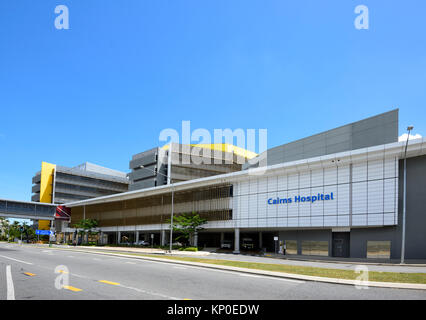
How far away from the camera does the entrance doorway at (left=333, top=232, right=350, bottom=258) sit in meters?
40.5

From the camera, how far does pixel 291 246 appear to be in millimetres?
46438

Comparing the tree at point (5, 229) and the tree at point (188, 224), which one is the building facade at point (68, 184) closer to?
the tree at point (5, 229)

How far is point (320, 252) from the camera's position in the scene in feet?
140

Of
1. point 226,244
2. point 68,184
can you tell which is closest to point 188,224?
point 226,244

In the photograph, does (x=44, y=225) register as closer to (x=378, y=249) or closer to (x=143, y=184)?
(x=143, y=184)

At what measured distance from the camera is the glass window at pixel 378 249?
35.5 m

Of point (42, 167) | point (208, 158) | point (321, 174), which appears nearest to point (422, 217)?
point (321, 174)

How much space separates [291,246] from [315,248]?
3960 mm

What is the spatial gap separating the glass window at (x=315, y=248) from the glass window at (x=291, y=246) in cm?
145

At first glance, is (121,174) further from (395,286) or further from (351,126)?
(395,286)

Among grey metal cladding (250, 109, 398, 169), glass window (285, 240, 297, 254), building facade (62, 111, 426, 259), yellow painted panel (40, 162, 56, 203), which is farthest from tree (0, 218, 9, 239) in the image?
glass window (285, 240, 297, 254)

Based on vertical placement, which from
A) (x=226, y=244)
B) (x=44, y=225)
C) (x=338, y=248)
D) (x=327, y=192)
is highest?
(x=327, y=192)

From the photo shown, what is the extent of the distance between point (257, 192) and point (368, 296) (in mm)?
37869
